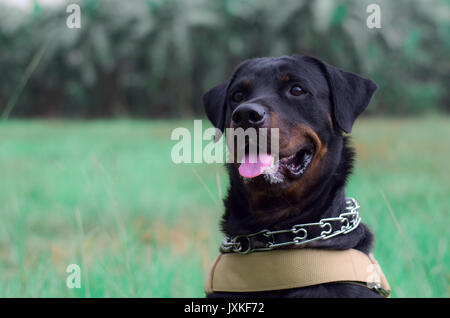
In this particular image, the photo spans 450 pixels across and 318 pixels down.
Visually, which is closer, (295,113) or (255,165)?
(255,165)

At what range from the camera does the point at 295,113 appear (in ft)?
8.16

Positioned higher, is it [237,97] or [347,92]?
[237,97]

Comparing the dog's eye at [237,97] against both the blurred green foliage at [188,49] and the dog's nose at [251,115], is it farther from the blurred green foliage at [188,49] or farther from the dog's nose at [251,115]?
the blurred green foliage at [188,49]

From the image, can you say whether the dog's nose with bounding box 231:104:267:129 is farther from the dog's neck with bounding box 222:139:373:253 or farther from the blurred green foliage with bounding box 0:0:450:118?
the blurred green foliage with bounding box 0:0:450:118

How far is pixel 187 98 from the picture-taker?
658 inches

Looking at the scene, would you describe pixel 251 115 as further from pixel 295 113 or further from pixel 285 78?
pixel 285 78

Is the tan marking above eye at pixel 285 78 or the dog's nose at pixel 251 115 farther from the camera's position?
the tan marking above eye at pixel 285 78

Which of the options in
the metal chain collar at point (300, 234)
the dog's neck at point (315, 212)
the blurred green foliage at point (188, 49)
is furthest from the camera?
the blurred green foliage at point (188, 49)

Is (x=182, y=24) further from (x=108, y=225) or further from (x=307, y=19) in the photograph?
(x=108, y=225)

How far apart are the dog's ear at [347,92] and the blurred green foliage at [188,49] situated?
13264 millimetres

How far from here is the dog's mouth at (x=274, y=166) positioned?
234 cm

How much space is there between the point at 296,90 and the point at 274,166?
455 mm

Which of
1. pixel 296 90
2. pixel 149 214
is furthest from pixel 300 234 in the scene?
pixel 149 214

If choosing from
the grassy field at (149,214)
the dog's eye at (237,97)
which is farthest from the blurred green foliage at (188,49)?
the dog's eye at (237,97)
